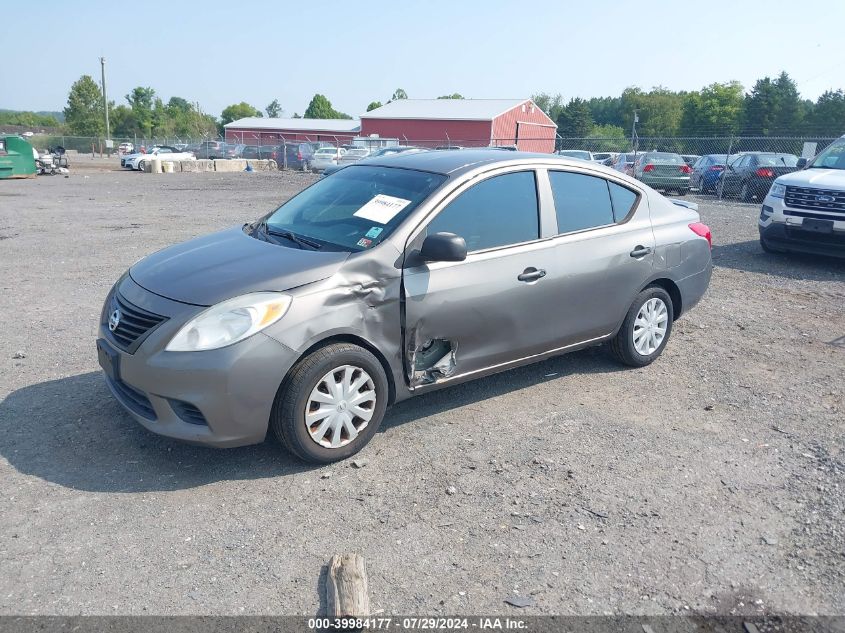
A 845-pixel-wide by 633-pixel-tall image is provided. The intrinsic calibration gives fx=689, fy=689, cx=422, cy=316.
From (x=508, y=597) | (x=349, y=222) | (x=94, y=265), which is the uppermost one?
(x=349, y=222)

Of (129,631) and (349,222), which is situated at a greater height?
(349,222)

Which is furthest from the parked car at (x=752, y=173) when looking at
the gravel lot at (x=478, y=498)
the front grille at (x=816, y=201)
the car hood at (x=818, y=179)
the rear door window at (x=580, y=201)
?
the rear door window at (x=580, y=201)

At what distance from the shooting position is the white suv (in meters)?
9.76

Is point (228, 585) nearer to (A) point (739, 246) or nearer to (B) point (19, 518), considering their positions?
(B) point (19, 518)

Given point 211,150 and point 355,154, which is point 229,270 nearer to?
point 355,154

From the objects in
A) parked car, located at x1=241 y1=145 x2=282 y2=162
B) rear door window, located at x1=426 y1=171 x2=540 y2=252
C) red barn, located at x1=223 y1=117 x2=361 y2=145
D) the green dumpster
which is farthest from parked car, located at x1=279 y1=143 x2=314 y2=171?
rear door window, located at x1=426 y1=171 x2=540 y2=252

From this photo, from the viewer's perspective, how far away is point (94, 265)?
928cm

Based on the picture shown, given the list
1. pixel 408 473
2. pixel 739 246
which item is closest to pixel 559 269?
pixel 408 473

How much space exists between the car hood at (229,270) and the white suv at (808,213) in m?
8.50

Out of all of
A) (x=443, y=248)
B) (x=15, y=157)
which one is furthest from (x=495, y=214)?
(x=15, y=157)

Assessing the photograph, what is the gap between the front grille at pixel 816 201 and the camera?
9.71 m

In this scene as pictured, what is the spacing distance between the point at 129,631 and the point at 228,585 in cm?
42

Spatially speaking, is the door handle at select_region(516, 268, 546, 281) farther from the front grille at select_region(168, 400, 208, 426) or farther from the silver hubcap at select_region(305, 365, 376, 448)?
the front grille at select_region(168, 400, 208, 426)

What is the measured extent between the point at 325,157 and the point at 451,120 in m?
23.4
